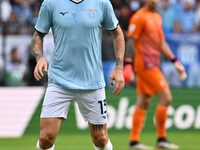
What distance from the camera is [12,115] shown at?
11.1 m

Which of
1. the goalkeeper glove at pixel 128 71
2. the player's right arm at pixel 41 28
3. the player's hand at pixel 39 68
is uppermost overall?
the player's right arm at pixel 41 28

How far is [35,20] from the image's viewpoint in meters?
11.8

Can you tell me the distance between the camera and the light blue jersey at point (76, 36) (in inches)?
209

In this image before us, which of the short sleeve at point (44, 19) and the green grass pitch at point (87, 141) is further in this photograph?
the green grass pitch at point (87, 141)

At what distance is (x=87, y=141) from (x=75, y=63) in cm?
481

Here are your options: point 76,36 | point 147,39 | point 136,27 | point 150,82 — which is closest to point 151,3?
point 136,27

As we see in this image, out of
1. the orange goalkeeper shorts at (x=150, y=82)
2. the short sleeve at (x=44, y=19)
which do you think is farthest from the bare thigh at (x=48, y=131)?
the orange goalkeeper shorts at (x=150, y=82)

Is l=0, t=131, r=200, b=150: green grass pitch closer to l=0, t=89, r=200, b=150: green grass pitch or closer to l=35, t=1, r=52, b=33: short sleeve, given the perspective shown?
l=0, t=89, r=200, b=150: green grass pitch

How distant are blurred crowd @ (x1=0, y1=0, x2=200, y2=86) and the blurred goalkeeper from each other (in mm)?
2223

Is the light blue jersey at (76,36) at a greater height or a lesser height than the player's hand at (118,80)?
greater

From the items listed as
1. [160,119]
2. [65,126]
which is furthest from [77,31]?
[65,126]

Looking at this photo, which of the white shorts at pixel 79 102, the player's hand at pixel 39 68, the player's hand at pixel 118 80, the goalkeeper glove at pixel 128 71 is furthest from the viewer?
the goalkeeper glove at pixel 128 71

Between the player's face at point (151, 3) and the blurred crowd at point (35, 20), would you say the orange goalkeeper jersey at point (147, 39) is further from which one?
the blurred crowd at point (35, 20)

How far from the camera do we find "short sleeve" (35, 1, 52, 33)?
530 cm
